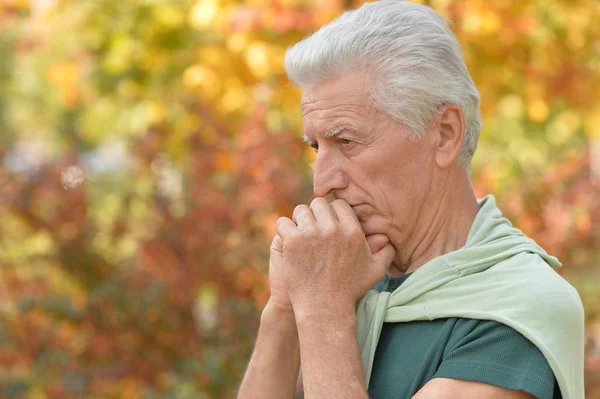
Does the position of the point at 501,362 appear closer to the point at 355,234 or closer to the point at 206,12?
the point at 355,234

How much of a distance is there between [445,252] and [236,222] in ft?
9.55

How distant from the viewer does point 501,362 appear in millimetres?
1698

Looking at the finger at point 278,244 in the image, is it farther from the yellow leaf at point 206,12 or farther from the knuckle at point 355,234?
the yellow leaf at point 206,12

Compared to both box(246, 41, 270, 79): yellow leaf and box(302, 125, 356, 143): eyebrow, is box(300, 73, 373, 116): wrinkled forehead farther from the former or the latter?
box(246, 41, 270, 79): yellow leaf

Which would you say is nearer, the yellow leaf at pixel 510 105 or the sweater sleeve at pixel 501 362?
the sweater sleeve at pixel 501 362

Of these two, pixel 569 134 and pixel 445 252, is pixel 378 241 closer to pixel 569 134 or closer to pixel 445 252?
pixel 445 252

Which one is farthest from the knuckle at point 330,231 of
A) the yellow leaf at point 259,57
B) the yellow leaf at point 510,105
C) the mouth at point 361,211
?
the yellow leaf at point 510,105

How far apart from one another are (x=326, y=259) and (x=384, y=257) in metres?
0.17

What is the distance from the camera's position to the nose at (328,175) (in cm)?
201

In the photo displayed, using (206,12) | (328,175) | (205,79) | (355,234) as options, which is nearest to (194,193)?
(205,79)

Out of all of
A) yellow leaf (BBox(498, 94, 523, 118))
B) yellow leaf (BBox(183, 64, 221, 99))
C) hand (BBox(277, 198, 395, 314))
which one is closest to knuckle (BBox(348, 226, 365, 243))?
hand (BBox(277, 198, 395, 314))

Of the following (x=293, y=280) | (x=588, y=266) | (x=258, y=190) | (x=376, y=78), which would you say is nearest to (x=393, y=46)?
(x=376, y=78)

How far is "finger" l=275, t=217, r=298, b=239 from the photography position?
1.94 meters

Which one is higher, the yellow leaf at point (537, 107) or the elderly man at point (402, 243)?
the yellow leaf at point (537, 107)
